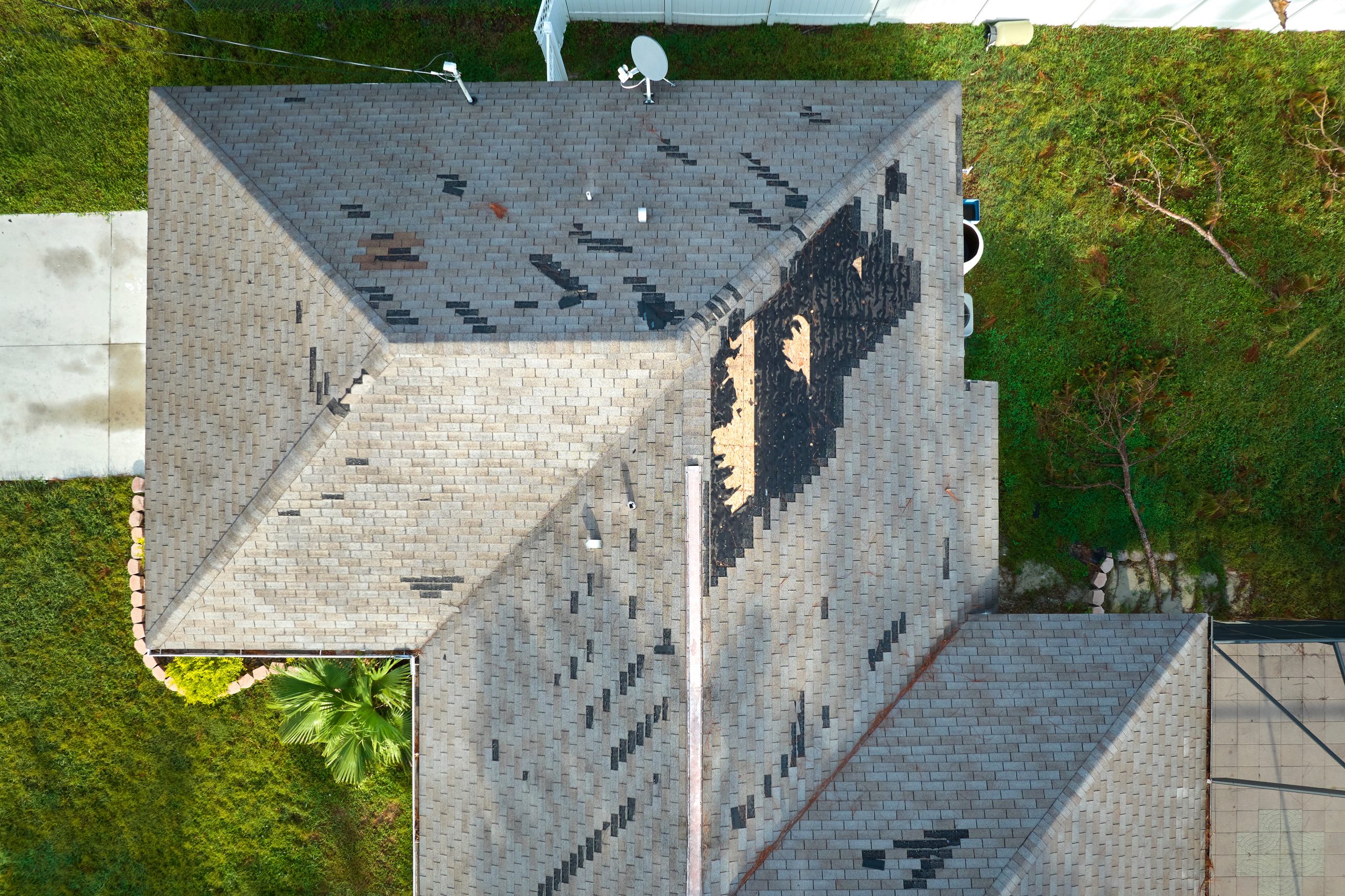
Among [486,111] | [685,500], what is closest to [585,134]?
[486,111]

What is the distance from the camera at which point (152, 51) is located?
16.3 m

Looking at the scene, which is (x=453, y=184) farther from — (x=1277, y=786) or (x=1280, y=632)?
(x=1280, y=632)

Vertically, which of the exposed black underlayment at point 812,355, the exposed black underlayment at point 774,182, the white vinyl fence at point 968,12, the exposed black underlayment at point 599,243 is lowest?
the exposed black underlayment at point 812,355

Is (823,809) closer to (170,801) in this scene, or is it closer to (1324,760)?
(1324,760)

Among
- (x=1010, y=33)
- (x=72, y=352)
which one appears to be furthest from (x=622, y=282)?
(x=72, y=352)

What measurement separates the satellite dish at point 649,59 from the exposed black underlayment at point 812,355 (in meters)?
3.67

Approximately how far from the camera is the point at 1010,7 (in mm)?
15578

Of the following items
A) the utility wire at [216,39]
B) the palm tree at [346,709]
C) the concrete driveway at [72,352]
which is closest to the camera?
the palm tree at [346,709]

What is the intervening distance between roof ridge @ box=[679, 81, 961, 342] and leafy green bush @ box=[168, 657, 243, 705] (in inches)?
476

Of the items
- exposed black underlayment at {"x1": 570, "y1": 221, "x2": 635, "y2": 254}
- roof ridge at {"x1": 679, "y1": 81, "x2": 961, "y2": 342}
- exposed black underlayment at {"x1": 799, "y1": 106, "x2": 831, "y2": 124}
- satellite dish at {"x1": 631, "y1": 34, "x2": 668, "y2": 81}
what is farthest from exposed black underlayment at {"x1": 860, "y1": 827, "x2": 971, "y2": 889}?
satellite dish at {"x1": 631, "y1": 34, "x2": 668, "y2": 81}

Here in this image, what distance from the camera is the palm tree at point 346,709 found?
44.4 feet

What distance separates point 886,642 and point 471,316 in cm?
894

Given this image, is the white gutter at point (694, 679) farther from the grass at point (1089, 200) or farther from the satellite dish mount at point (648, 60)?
the grass at point (1089, 200)

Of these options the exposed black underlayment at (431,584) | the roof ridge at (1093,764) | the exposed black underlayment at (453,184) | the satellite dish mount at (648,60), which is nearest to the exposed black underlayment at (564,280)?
the exposed black underlayment at (453,184)
